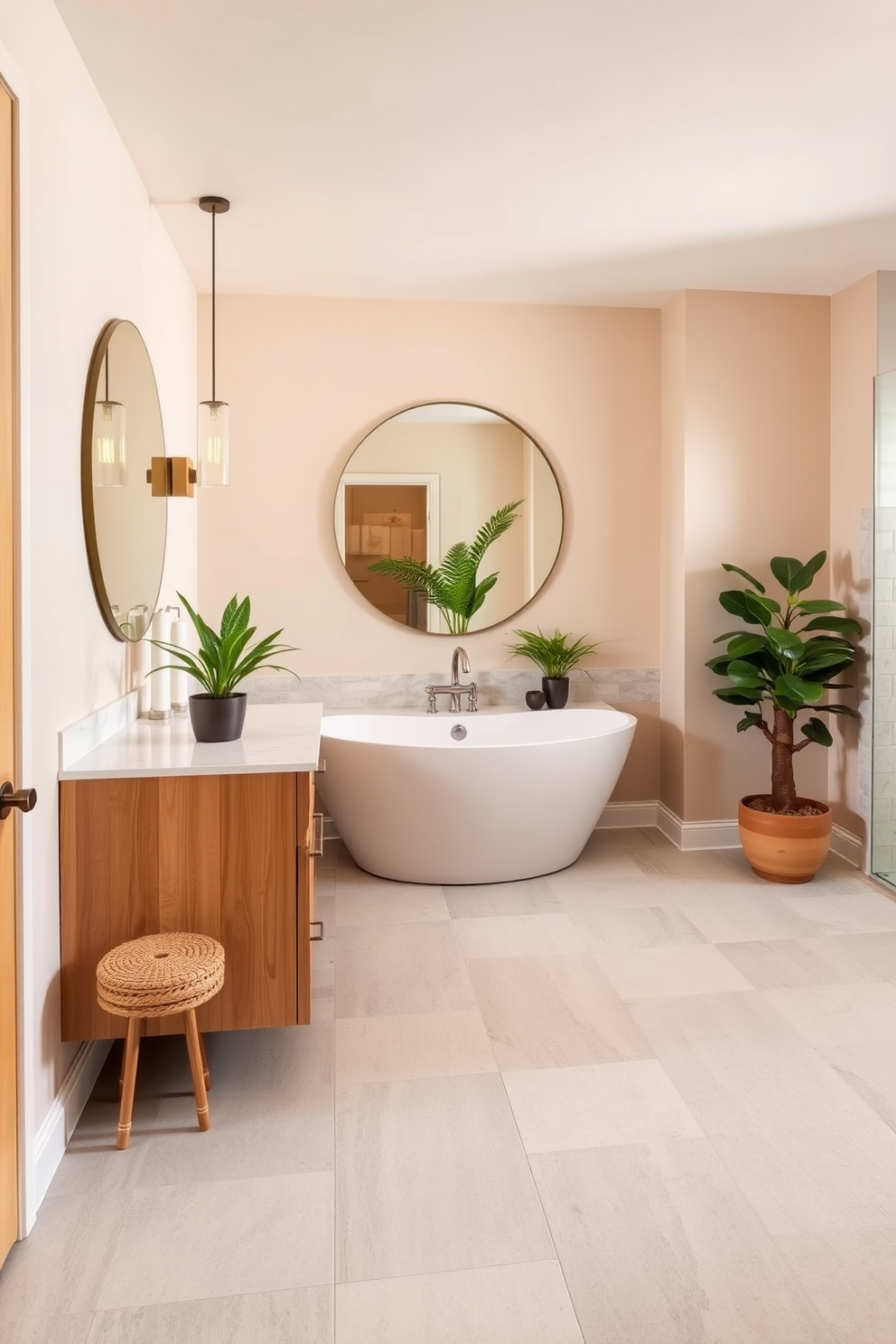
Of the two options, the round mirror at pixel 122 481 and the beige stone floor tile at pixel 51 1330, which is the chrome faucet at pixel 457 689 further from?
the beige stone floor tile at pixel 51 1330

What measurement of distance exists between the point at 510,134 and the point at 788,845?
8.82 ft

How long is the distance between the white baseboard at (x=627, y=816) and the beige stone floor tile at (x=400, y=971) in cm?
137

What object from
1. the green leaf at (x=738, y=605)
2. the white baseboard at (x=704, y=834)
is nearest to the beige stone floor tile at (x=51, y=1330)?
the white baseboard at (x=704, y=834)

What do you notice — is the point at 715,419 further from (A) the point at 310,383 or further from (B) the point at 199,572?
(B) the point at 199,572

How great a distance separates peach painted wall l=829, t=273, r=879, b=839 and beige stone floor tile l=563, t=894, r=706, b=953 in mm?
1153

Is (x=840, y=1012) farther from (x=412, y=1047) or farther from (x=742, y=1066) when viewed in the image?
(x=412, y=1047)

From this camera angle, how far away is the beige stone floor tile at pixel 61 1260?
1.59m

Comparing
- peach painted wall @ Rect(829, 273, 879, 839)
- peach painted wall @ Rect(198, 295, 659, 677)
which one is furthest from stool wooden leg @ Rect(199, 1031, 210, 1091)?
peach painted wall @ Rect(829, 273, 879, 839)

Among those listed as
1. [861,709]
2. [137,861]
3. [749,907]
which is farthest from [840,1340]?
[861,709]

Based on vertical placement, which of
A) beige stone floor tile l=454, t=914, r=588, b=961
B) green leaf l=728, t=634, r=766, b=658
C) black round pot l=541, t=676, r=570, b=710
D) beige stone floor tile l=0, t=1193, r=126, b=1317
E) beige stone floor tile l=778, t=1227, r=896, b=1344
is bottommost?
beige stone floor tile l=0, t=1193, r=126, b=1317

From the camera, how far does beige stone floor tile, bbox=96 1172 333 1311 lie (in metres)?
1.64

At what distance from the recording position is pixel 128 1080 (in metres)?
2.03

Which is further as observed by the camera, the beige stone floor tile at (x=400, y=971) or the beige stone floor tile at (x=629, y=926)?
the beige stone floor tile at (x=629, y=926)

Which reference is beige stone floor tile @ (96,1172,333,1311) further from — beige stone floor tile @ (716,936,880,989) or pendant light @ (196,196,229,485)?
pendant light @ (196,196,229,485)
